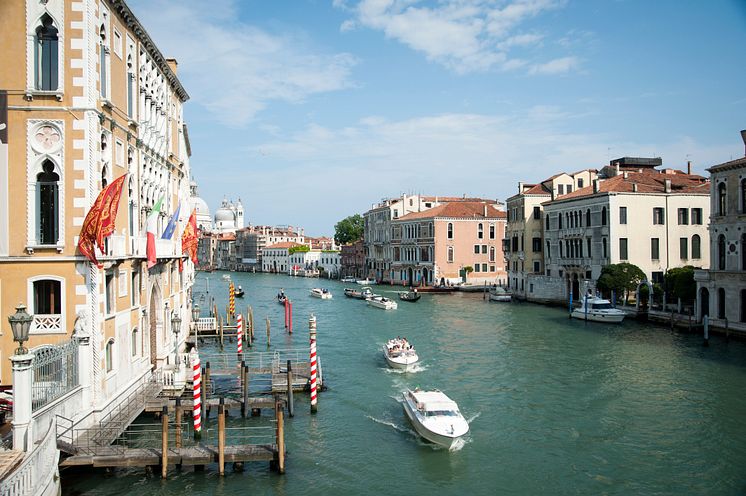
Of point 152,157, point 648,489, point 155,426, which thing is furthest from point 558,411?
point 152,157

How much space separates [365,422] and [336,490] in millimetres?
4010

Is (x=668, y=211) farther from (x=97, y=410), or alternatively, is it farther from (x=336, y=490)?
(x=97, y=410)

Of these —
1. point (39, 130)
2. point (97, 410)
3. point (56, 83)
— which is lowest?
point (97, 410)

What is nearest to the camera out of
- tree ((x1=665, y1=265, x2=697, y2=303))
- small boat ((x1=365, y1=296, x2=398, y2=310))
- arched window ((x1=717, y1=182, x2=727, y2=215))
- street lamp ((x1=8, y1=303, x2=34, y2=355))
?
street lamp ((x1=8, y1=303, x2=34, y2=355))

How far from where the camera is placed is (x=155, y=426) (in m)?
15.2

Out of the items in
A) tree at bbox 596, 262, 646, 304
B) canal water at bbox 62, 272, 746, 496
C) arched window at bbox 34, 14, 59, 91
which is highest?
arched window at bbox 34, 14, 59, 91

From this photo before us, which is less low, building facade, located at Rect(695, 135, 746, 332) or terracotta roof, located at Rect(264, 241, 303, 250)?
terracotta roof, located at Rect(264, 241, 303, 250)

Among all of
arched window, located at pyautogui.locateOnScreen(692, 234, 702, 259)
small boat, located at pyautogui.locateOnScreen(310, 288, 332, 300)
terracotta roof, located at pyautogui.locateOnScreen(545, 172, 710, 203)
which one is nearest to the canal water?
arched window, located at pyautogui.locateOnScreen(692, 234, 702, 259)

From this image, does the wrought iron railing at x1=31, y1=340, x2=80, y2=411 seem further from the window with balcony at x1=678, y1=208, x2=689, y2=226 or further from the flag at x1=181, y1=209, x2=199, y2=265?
the window with balcony at x1=678, y1=208, x2=689, y2=226

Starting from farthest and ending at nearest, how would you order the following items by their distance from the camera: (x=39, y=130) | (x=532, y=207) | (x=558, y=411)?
(x=532, y=207)
(x=558, y=411)
(x=39, y=130)

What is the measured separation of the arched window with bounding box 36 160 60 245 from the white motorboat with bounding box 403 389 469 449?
27.3 feet

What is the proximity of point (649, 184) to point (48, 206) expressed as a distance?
34.1m

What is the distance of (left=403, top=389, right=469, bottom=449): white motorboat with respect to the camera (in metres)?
13.6

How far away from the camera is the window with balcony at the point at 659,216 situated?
36.3 m
